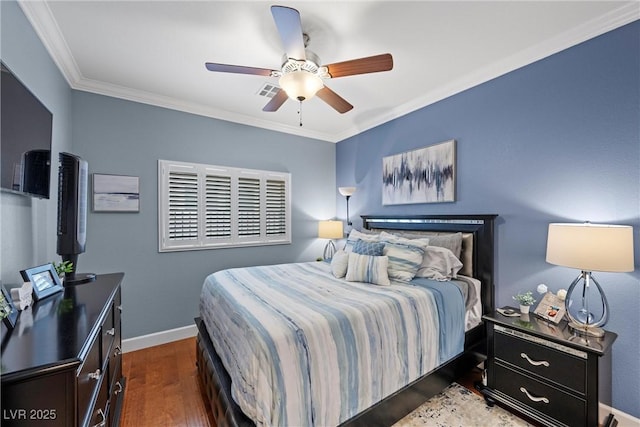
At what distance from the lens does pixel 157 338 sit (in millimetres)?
3057

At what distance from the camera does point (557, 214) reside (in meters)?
2.14

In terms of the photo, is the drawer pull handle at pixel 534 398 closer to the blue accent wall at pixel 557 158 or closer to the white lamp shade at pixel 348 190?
the blue accent wall at pixel 557 158

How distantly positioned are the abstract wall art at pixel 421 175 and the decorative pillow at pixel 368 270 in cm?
117

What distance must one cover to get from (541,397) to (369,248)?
5.30 feet

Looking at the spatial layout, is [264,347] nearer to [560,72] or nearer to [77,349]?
[77,349]

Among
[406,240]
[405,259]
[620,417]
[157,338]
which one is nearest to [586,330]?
[620,417]

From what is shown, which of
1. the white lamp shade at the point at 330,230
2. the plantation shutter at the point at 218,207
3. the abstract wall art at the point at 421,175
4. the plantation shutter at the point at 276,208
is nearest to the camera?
the abstract wall art at the point at 421,175

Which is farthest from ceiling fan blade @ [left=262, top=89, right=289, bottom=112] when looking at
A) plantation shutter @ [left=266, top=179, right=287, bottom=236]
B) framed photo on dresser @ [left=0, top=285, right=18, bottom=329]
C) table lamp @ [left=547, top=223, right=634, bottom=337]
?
table lamp @ [left=547, top=223, right=634, bottom=337]

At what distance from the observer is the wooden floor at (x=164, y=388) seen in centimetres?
194

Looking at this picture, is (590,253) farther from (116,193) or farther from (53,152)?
(116,193)

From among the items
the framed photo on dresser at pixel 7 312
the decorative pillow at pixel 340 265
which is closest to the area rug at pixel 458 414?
the decorative pillow at pixel 340 265

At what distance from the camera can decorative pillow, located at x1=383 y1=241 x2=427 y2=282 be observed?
2.41 meters

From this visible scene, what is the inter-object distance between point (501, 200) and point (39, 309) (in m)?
3.38

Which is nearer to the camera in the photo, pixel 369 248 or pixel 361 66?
pixel 361 66
